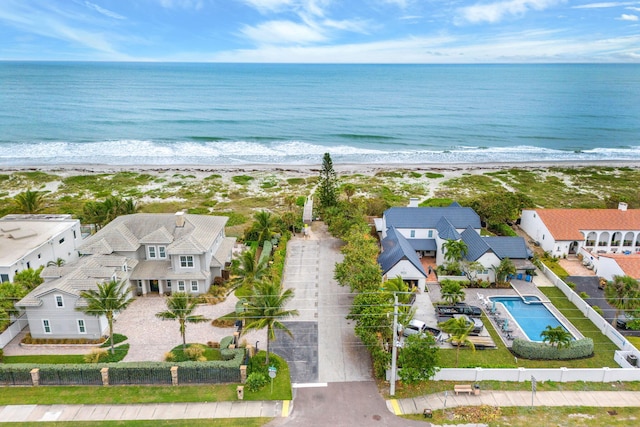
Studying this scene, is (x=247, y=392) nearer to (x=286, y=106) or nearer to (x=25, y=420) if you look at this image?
(x=25, y=420)

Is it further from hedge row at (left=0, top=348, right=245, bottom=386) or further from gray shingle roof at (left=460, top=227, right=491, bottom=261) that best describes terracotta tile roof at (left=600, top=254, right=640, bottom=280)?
hedge row at (left=0, top=348, right=245, bottom=386)

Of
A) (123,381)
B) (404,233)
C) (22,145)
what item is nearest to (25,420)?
(123,381)

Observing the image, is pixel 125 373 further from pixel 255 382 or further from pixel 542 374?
pixel 542 374

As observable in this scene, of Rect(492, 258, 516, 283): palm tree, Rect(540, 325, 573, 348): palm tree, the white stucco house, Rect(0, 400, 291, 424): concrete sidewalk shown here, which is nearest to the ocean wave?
the white stucco house

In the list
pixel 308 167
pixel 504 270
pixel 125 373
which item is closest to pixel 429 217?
pixel 504 270

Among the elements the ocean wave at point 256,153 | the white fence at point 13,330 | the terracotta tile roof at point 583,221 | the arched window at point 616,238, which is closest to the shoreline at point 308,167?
the ocean wave at point 256,153

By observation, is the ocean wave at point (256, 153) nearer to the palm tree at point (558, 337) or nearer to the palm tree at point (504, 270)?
the palm tree at point (504, 270)
